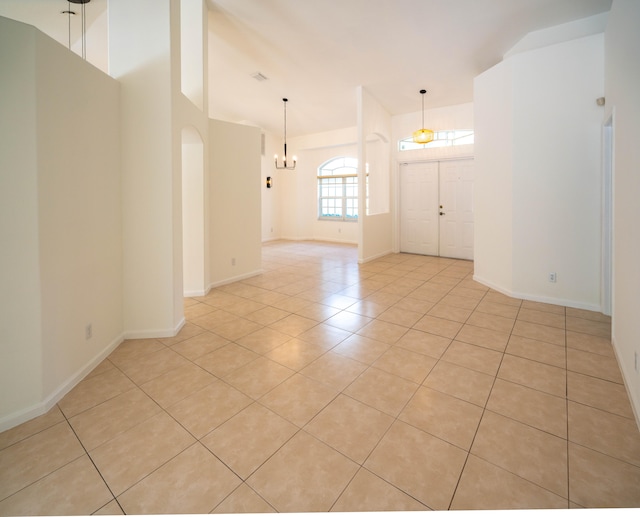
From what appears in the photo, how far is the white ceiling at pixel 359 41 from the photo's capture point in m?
3.68

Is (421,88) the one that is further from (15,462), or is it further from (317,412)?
(15,462)

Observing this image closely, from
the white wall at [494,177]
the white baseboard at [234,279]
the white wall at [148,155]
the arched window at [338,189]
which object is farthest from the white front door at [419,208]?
the white wall at [148,155]

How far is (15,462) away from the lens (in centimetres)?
155

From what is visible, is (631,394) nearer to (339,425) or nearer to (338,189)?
(339,425)

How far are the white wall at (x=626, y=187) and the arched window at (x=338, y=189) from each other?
7.39m

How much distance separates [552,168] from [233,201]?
448 centimetres

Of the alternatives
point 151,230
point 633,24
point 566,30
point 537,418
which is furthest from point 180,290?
point 566,30

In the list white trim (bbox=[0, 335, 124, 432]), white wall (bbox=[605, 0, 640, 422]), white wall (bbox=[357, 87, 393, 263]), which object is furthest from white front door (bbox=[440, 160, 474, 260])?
white trim (bbox=[0, 335, 124, 432])

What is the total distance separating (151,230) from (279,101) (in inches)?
217

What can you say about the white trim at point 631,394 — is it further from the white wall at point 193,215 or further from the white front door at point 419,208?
the white front door at point 419,208

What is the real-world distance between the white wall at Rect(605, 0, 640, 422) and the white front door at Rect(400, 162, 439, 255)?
4458 millimetres

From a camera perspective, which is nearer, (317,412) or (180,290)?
(317,412)

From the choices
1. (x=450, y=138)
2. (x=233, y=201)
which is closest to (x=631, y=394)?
(x=233, y=201)

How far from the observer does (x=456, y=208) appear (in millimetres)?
7070
